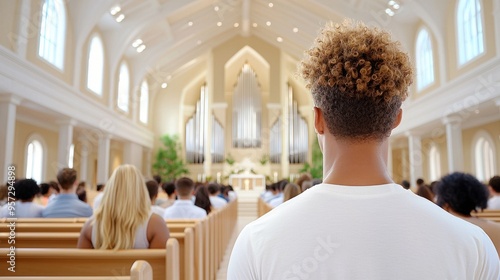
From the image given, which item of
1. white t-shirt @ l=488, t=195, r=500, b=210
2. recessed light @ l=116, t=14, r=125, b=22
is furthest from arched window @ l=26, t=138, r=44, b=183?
white t-shirt @ l=488, t=195, r=500, b=210

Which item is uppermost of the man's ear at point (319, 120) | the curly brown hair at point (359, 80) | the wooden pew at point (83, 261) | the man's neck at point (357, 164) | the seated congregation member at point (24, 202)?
the curly brown hair at point (359, 80)

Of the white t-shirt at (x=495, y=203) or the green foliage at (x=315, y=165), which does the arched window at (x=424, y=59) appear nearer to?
the green foliage at (x=315, y=165)

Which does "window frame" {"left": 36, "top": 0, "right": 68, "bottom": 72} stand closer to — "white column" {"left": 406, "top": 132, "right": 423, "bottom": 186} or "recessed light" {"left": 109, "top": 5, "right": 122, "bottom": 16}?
"recessed light" {"left": 109, "top": 5, "right": 122, "bottom": 16}

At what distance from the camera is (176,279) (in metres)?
1.97

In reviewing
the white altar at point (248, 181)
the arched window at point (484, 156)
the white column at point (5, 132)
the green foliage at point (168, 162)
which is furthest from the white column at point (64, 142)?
the arched window at point (484, 156)

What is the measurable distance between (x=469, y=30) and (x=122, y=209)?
10.0 meters

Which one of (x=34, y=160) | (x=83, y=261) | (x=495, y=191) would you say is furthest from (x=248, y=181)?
(x=83, y=261)

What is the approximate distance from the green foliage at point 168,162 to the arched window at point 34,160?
20.7 feet

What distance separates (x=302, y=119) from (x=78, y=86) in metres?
11.9

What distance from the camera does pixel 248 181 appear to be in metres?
17.7

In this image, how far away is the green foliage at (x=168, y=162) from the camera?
18.8 metres

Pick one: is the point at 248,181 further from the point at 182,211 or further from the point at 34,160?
the point at 182,211

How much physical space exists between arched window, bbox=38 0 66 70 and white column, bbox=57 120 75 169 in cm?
153

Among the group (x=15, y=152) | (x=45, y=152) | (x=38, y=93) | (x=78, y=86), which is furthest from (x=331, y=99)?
(x=45, y=152)
